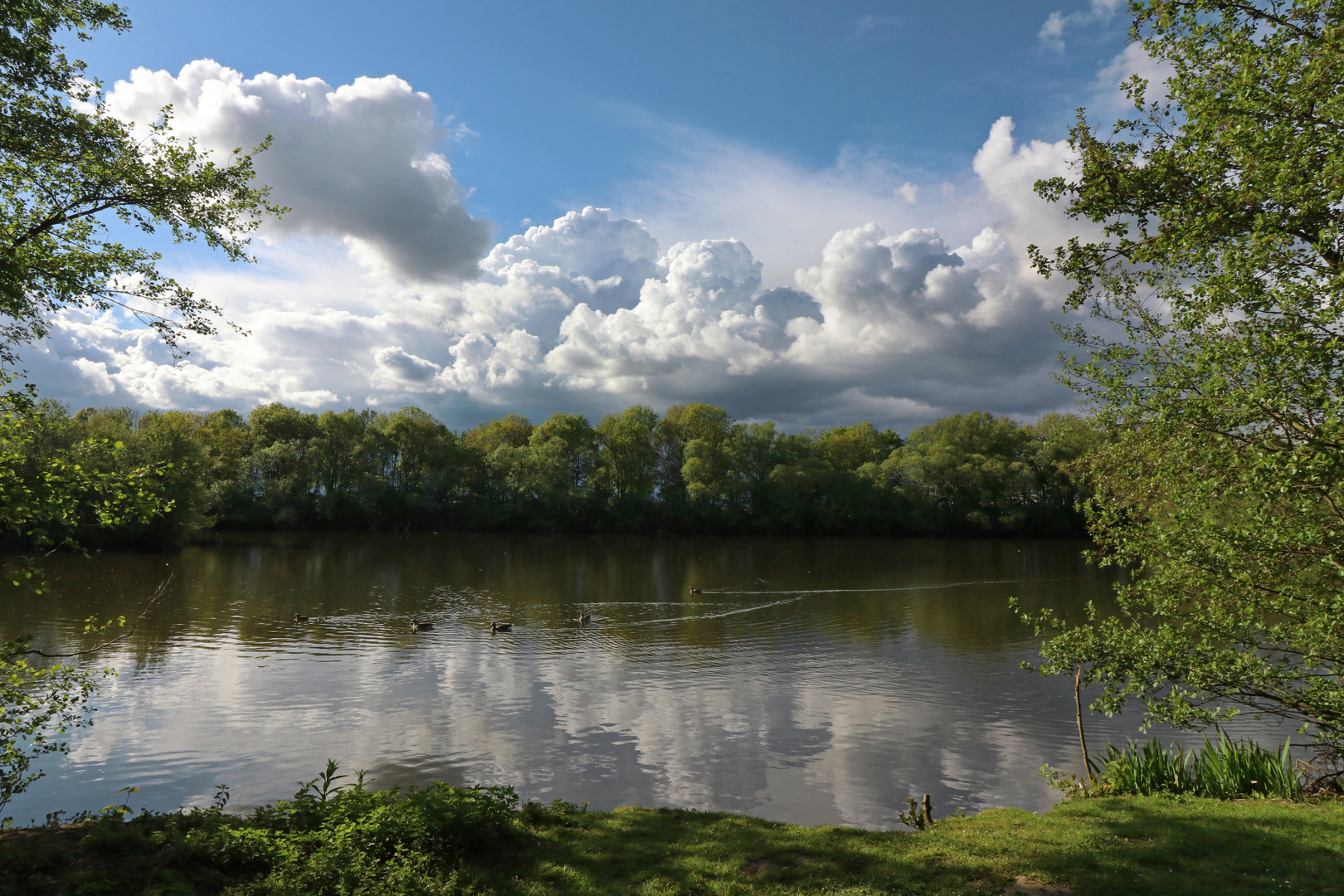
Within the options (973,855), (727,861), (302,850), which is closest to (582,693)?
(727,861)

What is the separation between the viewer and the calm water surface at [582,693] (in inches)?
588

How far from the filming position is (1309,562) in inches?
420

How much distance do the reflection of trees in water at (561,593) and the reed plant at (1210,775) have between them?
15.8 metres

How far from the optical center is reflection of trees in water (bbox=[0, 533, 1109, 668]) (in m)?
31.2

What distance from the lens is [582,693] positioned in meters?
22.1

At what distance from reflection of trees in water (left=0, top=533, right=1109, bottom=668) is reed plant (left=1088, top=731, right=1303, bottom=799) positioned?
1583cm

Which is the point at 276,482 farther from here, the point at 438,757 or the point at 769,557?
the point at 438,757

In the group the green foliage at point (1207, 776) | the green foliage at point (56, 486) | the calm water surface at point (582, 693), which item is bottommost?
the calm water surface at point (582, 693)

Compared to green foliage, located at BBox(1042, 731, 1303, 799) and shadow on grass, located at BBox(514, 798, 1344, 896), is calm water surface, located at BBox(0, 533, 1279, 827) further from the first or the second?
shadow on grass, located at BBox(514, 798, 1344, 896)

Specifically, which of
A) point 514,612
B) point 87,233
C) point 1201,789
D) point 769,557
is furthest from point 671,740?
point 769,557

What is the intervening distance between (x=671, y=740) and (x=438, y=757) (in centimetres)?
538

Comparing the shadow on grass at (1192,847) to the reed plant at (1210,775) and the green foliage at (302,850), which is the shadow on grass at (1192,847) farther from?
the green foliage at (302,850)

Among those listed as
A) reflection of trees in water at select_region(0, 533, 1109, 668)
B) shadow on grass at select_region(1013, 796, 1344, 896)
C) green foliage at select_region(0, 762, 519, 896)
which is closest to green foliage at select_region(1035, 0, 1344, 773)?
shadow on grass at select_region(1013, 796, 1344, 896)

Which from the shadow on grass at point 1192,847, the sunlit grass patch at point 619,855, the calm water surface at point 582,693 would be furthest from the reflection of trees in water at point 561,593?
the sunlit grass patch at point 619,855
